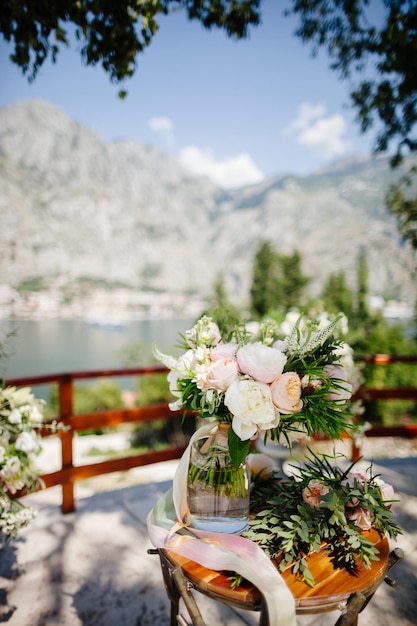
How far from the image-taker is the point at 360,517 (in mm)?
1107

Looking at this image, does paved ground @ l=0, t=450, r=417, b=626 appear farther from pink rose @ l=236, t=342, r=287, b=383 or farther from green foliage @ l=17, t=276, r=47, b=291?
green foliage @ l=17, t=276, r=47, b=291

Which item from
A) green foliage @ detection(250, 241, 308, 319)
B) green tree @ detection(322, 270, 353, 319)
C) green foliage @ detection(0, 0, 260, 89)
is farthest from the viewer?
green foliage @ detection(250, 241, 308, 319)

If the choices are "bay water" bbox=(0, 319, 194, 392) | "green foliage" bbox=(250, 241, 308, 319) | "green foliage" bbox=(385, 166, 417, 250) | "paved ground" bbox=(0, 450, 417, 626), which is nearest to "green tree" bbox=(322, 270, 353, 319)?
"green foliage" bbox=(250, 241, 308, 319)

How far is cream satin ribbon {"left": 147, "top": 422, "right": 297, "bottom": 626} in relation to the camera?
2.83 ft

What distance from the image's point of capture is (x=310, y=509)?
1.11m

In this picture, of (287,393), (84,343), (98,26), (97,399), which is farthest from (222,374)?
(84,343)

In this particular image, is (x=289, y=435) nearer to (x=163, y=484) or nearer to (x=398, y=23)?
(x=163, y=484)

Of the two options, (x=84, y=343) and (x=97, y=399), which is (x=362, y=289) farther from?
(x=84, y=343)

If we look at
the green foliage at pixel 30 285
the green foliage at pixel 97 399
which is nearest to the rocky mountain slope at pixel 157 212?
the green foliage at pixel 30 285

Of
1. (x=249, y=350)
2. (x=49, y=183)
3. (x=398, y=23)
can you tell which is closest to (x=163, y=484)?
(x=249, y=350)

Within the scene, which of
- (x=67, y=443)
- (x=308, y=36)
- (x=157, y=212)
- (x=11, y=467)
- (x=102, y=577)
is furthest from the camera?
(x=157, y=212)

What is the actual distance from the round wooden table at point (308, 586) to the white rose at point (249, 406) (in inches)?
14.4

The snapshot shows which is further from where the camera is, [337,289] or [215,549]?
[337,289]

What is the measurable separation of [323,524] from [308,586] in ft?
0.56
